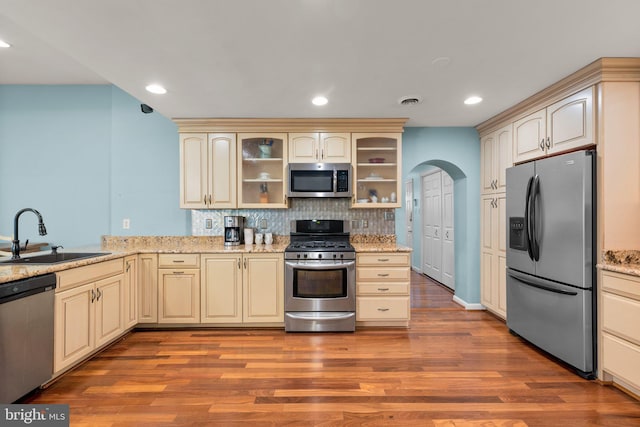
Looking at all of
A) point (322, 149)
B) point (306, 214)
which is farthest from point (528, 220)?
point (306, 214)

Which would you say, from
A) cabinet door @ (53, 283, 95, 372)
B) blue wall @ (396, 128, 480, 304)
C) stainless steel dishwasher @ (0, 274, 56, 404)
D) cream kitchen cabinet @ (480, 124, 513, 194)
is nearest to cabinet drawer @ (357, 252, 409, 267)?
blue wall @ (396, 128, 480, 304)

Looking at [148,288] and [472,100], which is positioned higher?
[472,100]

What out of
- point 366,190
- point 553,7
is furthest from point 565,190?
point 366,190

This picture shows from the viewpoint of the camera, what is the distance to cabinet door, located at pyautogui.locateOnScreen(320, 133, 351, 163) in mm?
3633

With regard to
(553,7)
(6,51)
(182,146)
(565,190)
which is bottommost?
(565,190)

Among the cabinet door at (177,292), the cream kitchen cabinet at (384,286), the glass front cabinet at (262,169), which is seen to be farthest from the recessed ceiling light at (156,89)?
the cream kitchen cabinet at (384,286)

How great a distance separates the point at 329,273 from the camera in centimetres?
327

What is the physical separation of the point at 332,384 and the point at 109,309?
Result: 2075 millimetres

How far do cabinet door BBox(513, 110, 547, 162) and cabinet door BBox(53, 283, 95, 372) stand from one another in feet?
13.7

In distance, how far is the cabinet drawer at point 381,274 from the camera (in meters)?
3.33

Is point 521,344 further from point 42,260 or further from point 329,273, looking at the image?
point 42,260

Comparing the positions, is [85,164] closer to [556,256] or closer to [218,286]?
[218,286]

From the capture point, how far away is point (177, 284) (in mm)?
3295

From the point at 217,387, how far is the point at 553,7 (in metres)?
3.16
